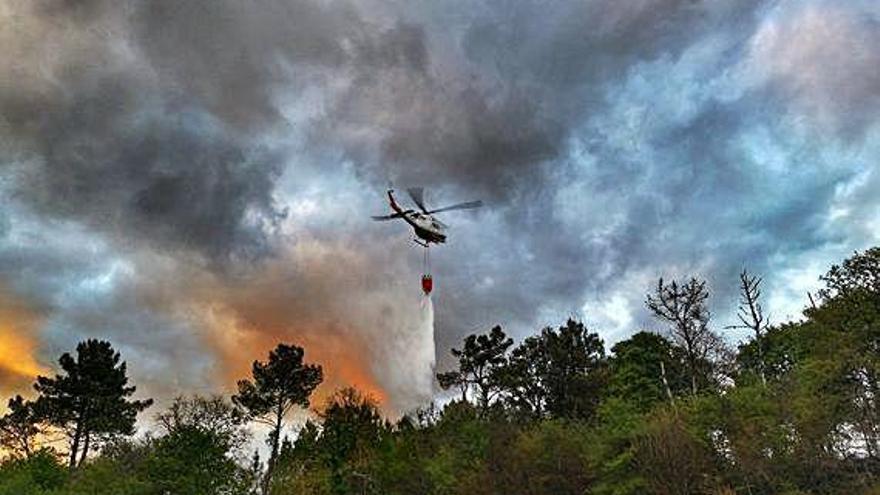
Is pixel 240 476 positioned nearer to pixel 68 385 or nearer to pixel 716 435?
pixel 68 385

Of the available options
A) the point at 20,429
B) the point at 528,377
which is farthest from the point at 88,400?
the point at 528,377

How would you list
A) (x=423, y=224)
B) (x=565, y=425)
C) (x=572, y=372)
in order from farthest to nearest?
(x=572, y=372) → (x=565, y=425) → (x=423, y=224)

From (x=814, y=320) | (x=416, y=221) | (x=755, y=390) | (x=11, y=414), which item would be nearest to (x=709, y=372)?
(x=755, y=390)

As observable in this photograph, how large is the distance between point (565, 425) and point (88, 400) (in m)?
46.3

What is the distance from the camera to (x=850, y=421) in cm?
3259

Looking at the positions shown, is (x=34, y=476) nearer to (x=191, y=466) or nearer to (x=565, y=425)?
(x=191, y=466)

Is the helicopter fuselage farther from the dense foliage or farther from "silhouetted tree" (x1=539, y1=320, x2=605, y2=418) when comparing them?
"silhouetted tree" (x1=539, y1=320, x2=605, y2=418)

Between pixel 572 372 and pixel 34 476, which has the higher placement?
pixel 572 372

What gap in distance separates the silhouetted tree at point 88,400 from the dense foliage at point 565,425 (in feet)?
0.53

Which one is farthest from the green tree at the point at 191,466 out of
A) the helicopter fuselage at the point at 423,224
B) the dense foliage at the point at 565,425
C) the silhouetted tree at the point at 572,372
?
the silhouetted tree at the point at 572,372

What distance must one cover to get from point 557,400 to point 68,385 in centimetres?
4740

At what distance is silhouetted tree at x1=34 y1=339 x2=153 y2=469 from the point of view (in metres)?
67.8

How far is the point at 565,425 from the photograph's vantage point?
184ft

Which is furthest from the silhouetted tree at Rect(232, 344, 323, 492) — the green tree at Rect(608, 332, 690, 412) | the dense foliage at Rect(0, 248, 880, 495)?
the green tree at Rect(608, 332, 690, 412)
